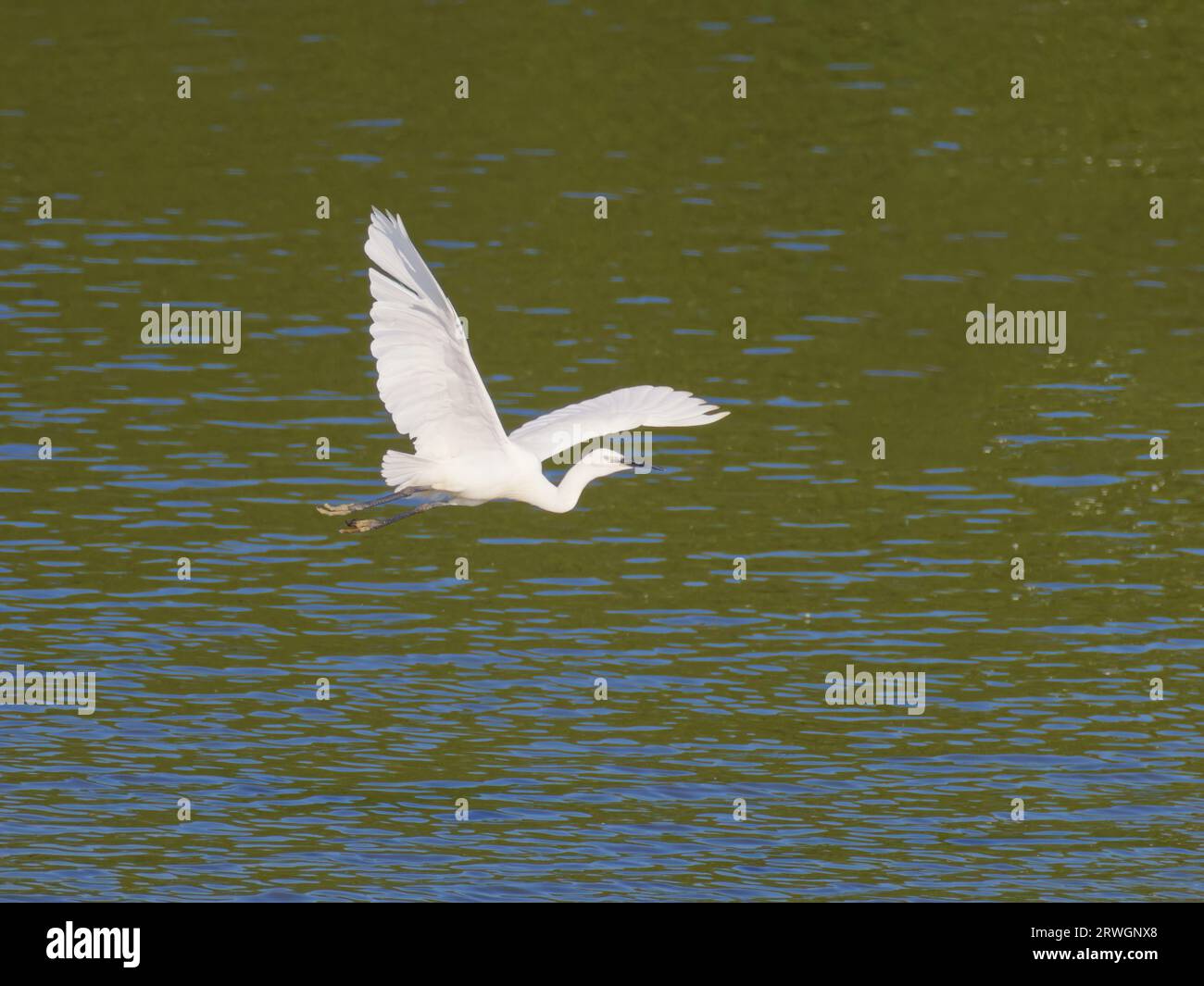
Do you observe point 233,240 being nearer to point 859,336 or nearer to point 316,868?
point 859,336

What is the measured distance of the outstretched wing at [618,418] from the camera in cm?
2091

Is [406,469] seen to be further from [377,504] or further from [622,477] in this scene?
[622,477]

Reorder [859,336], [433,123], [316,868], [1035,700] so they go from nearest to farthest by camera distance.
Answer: [316,868] < [1035,700] < [859,336] < [433,123]

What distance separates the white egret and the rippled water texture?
12.6 ft

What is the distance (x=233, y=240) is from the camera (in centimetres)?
4112

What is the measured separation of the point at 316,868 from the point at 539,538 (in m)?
8.62

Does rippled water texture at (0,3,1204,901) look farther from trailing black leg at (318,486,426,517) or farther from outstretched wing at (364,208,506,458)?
outstretched wing at (364,208,506,458)

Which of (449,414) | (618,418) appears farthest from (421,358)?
(618,418)

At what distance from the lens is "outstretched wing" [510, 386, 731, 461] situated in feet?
68.6

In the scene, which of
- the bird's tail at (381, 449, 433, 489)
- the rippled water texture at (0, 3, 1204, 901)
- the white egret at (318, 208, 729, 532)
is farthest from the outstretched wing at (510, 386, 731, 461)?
the rippled water texture at (0, 3, 1204, 901)

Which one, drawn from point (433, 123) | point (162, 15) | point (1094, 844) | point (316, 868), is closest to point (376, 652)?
point (316, 868)

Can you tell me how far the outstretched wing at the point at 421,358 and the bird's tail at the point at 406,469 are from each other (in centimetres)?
13

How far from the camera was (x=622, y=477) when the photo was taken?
3244cm
